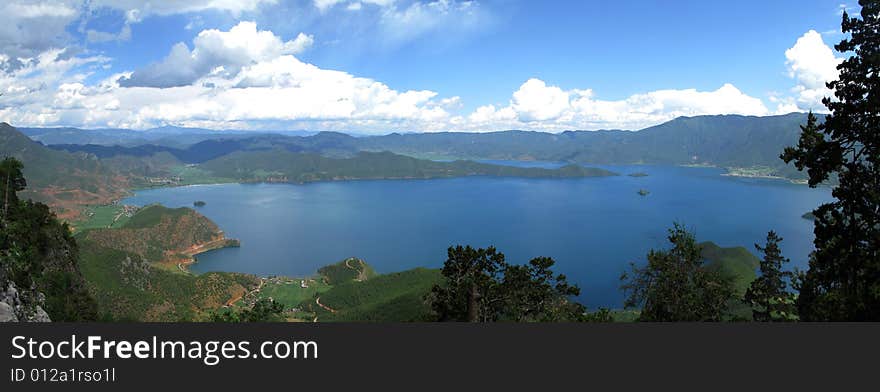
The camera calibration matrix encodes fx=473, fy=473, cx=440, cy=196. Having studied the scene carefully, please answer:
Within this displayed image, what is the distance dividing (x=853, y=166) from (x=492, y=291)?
1434 cm

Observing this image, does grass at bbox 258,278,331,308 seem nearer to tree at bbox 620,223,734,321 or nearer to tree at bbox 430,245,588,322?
tree at bbox 430,245,588,322

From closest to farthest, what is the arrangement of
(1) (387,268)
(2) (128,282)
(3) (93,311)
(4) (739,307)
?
(3) (93,311), (4) (739,307), (2) (128,282), (1) (387,268)

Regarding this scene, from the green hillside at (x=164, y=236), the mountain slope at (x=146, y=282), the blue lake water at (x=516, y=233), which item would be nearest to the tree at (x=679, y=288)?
the mountain slope at (x=146, y=282)

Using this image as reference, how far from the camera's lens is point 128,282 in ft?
243

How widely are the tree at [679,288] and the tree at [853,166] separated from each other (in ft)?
14.1

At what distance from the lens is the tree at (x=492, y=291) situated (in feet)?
73.8

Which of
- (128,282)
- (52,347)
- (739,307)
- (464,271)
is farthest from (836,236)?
(128,282)

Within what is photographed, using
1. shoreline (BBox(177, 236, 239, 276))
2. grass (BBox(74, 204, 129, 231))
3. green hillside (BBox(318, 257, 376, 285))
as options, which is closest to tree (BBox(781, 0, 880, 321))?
green hillside (BBox(318, 257, 376, 285))

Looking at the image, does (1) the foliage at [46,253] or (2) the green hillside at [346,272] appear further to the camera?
(2) the green hillside at [346,272]

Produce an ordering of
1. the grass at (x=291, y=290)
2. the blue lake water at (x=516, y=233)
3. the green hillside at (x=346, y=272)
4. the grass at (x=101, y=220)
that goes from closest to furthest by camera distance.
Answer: the grass at (x=291, y=290) < the green hillside at (x=346, y=272) < the blue lake water at (x=516, y=233) < the grass at (x=101, y=220)

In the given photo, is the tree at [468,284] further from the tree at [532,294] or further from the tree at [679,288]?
the tree at [679,288]

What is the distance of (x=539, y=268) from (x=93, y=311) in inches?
1593

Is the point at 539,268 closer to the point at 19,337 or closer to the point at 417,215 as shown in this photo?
the point at 19,337

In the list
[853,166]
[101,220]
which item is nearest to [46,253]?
[853,166]
